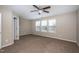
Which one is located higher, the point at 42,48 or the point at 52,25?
the point at 52,25

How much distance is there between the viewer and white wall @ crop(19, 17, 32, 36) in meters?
6.53

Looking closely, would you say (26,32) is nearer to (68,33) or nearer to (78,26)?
(68,33)

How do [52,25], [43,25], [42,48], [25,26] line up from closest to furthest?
[42,48], [52,25], [43,25], [25,26]

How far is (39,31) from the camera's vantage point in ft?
21.8

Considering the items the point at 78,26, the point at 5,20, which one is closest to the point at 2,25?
the point at 5,20

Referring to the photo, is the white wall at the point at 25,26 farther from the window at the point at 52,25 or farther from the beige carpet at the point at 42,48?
the beige carpet at the point at 42,48

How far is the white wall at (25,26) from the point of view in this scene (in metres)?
6.53

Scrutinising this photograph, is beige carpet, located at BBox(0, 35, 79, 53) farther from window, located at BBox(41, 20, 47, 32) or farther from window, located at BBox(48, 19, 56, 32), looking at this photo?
window, located at BBox(41, 20, 47, 32)

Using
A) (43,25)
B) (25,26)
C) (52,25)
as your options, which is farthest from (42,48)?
(25,26)

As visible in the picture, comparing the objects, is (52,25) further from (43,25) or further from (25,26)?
(25,26)

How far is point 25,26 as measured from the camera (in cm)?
701

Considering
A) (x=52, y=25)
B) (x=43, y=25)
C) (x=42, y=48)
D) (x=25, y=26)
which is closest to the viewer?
(x=42, y=48)
